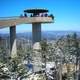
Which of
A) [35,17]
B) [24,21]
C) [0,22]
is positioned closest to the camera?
[0,22]

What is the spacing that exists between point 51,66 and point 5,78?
870 centimetres

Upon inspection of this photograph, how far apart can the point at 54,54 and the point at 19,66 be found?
8.74 meters

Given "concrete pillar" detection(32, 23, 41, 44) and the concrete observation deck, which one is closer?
the concrete observation deck

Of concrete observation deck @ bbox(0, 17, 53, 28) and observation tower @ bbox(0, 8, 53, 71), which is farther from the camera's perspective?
observation tower @ bbox(0, 8, 53, 71)

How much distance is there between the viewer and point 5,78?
852 inches

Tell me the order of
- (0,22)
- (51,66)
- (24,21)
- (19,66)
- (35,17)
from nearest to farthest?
1. (19,66)
2. (0,22)
3. (51,66)
4. (24,21)
5. (35,17)

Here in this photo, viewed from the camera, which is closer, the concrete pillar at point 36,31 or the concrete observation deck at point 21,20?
the concrete observation deck at point 21,20

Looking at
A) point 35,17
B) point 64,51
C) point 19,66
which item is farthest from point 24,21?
point 19,66

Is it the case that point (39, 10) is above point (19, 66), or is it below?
above

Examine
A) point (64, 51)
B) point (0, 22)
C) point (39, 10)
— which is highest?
point (39, 10)

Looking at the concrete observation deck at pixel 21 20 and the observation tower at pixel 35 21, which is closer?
the concrete observation deck at pixel 21 20

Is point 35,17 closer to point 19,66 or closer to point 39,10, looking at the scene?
point 39,10

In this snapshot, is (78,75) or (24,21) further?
(24,21)

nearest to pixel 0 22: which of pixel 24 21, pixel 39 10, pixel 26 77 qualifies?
pixel 24 21
